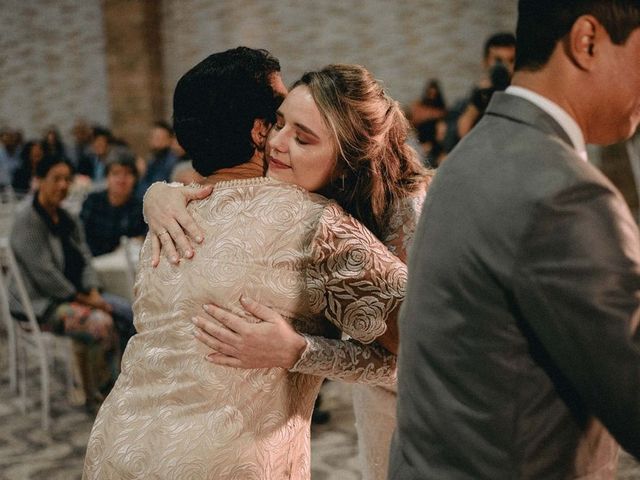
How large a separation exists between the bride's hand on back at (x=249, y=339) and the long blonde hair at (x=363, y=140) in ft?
1.07

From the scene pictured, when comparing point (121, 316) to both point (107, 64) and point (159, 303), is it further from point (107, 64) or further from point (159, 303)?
point (107, 64)

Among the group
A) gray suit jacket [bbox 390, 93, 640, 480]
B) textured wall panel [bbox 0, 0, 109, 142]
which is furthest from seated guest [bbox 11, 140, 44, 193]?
gray suit jacket [bbox 390, 93, 640, 480]

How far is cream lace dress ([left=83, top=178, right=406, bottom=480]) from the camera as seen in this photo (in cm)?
123

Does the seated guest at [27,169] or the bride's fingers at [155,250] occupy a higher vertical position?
the bride's fingers at [155,250]

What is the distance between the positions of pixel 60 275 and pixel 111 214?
0.91m

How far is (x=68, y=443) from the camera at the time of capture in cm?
368

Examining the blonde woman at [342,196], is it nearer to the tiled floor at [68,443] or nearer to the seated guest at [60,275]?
the tiled floor at [68,443]

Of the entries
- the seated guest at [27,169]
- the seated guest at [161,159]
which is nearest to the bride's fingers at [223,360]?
the seated guest at [161,159]

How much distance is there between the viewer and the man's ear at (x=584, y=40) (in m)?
0.81

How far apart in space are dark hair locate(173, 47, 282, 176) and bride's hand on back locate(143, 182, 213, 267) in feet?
0.20

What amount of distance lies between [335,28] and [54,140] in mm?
4195

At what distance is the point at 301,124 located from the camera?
138 centimetres

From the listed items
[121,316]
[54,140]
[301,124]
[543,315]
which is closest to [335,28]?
[54,140]

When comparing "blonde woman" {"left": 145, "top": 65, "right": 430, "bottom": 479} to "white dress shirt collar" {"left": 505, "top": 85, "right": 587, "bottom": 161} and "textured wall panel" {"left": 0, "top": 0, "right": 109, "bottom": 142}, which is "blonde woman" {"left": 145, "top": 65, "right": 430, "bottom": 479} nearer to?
"white dress shirt collar" {"left": 505, "top": 85, "right": 587, "bottom": 161}
